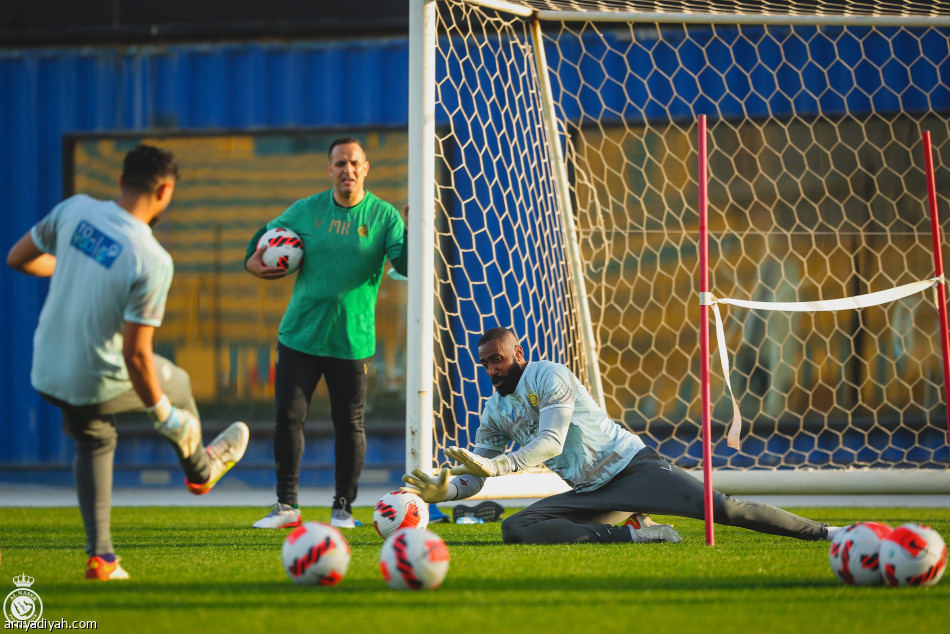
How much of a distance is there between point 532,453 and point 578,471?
1.54 feet

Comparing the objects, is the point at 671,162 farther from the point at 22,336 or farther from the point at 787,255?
the point at 22,336

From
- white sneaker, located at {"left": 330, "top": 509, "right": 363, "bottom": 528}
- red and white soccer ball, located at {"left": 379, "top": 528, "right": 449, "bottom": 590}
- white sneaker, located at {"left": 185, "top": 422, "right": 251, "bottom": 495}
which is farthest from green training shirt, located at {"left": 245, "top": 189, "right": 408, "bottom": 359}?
red and white soccer ball, located at {"left": 379, "top": 528, "right": 449, "bottom": 590}

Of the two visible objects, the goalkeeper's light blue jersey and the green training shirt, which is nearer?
the goalkeeper's light blue jersey

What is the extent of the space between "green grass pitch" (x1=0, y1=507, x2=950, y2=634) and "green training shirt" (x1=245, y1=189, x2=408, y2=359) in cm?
110

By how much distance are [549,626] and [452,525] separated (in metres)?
3.04

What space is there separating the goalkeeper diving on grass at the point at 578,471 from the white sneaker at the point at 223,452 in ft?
3.12

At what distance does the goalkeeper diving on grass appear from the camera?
14.4 ft

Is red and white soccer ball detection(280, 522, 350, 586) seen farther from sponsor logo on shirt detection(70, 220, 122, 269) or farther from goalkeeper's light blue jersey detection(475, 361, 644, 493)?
goalkeeper's light blue jersey detection(475, 361, 644, 493)

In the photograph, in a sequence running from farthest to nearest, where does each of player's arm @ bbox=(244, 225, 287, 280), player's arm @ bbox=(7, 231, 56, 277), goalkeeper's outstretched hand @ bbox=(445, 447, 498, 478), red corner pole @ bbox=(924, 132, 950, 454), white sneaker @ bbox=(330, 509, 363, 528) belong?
white sneaker @ bbox=(330, 509, 363, 528)
player's arm @ bbox=(244, 225, 287, 280)
red corner pole @ bbox=(924, 132, 950, 454)
goalkeeper's outstretched hand @ bbox=(445, 447, 498, 478)
player's arm @ bbox=(7, 231, 56, 277)

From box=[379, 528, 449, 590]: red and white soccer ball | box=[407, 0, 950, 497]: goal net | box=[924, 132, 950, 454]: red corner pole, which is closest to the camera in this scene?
box=[379, 528, 449, 590]: red and white soccer ball

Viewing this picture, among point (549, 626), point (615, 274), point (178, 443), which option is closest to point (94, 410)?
point (178, 443)

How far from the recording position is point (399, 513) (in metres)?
4.41

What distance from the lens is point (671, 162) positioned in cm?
908

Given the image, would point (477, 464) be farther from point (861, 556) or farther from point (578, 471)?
point (861, 556)
